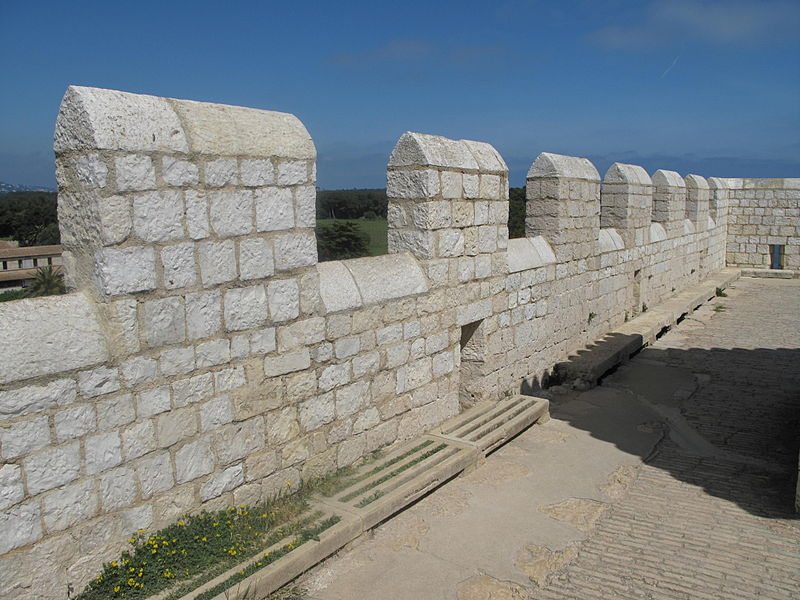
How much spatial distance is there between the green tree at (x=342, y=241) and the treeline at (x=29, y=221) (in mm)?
5216

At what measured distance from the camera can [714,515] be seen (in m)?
5.20

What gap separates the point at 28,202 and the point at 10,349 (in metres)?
13.7

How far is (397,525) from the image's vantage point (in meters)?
4.94

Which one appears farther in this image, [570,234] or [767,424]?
[570,234]

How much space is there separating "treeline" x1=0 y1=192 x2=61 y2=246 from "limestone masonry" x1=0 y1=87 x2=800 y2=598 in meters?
9.82

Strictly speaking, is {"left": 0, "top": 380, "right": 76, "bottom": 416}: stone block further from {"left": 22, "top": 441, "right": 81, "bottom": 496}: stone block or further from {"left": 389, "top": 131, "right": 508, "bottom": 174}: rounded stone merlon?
{"left": 389, "top": 131, "right": 508, "bottom": 174}: rounded stone merlon

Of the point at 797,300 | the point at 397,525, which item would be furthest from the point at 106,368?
the point at 797,300

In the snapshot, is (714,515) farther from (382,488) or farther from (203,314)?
(203,314)

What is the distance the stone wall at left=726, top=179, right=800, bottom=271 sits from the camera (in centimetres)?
1931

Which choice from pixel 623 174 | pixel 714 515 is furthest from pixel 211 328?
pixel 623 174

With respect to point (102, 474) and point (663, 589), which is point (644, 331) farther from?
point (102, 474)

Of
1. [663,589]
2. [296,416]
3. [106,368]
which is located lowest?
[663,589]

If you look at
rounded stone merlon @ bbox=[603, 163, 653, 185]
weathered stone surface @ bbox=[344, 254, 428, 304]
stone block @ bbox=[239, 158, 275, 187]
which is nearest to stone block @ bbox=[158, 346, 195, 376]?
stone block @ bbox=[239, 158, 275, 187]

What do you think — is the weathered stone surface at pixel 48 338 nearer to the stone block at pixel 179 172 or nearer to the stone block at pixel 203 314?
the stone block at pixel 203 314
